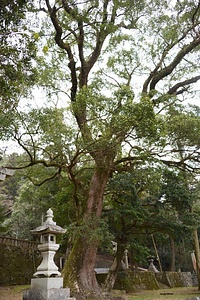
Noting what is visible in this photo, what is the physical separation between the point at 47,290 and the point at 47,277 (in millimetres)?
264

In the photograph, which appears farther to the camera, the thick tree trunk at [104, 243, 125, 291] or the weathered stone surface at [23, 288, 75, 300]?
the thick tree trunk at [104, 243, 125, 291]

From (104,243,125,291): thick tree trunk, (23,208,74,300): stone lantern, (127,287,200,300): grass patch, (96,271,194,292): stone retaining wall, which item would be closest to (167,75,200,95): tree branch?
(104,243,125,291): thick tree trunk

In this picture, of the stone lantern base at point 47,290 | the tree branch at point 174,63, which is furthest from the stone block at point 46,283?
the tree branch at point 174,63

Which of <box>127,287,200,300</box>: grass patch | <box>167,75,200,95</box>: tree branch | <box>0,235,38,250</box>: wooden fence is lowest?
<box>127,287,200,300</box>: grass patch

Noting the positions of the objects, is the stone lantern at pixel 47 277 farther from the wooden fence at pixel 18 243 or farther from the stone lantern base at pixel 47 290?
the wooden fence at pixel 18 243

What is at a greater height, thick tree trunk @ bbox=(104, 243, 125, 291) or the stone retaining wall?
thick tree trunk @ bbox=(104, 243, 125, 291)

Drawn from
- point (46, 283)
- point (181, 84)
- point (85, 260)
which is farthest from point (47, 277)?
point (181, 84)

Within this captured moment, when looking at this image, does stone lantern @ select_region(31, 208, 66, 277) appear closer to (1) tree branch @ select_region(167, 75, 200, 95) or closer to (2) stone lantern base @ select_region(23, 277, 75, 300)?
(2) stone lantern base @ select_region(23, 277, 75, 300)

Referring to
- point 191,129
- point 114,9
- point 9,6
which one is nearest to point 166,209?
point 191,129

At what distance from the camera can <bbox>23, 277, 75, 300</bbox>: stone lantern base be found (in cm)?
571

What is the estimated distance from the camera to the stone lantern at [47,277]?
576 cm

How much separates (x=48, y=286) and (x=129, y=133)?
4.02 meters

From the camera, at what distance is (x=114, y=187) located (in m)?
10.3

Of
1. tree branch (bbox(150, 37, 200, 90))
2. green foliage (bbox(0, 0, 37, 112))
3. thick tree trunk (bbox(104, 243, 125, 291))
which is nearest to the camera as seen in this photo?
green foliage (bbox(0, 0, 37, 112))
